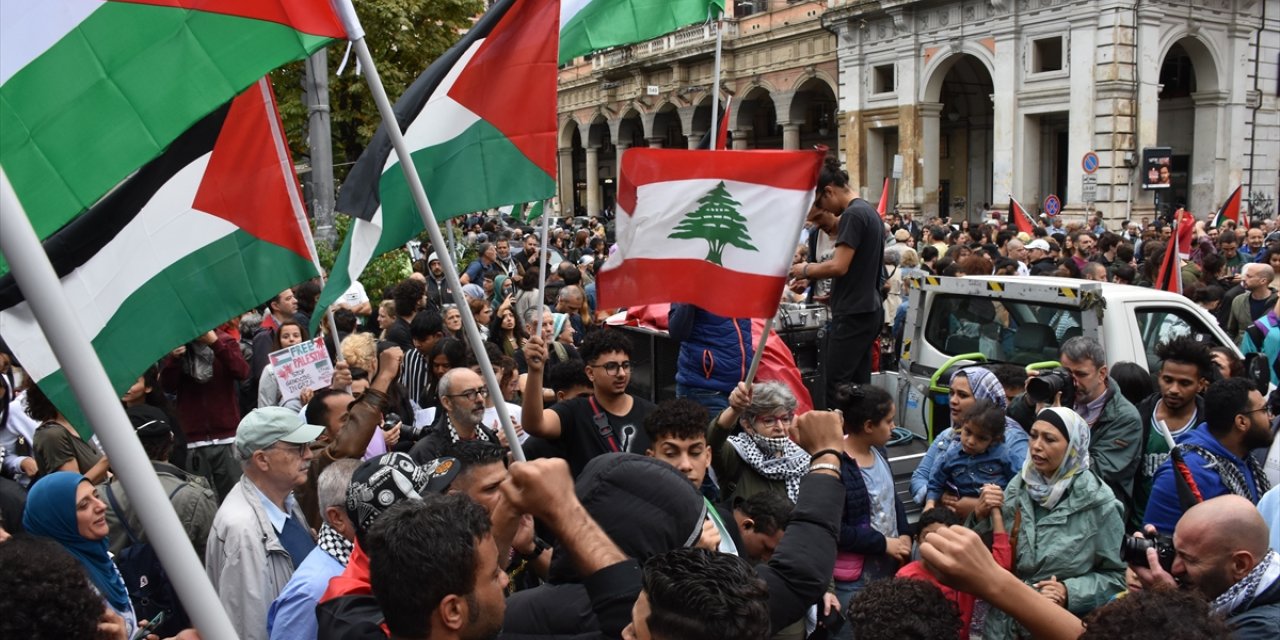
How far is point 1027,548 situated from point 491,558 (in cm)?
242

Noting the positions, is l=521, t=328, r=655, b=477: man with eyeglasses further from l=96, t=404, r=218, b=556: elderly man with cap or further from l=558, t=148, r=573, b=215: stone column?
l=558, t=148, r=573, b=215: stone column

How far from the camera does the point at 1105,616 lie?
8.23 feet

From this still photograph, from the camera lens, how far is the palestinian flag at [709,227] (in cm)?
486

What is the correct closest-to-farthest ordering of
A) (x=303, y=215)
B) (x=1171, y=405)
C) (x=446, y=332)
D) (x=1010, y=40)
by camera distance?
(x=303, y=215)
(x=1171, y=405)
(x=446, y=332)
(x=1010, y=40)

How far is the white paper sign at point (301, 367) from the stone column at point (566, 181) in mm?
46983

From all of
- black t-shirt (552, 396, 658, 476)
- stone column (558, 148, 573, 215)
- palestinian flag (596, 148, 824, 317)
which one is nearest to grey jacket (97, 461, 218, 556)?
black t-shirt (552, 396, 658, 476)

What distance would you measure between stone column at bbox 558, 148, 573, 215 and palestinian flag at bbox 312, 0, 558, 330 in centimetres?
4766

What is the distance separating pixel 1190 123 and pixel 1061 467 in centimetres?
3025

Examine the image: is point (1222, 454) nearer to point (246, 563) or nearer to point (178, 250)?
point (246, 563)

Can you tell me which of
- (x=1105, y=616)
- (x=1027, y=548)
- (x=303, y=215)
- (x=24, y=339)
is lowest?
(x=1027, y=548)

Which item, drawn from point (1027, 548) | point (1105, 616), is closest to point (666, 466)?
point (1105, 616)

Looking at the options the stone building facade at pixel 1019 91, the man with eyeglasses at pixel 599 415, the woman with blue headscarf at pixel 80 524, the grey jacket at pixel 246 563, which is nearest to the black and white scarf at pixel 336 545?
the grey jacket at pixel 246 563

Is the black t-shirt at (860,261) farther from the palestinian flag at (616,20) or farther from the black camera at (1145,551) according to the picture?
the black camera at (1145,551)

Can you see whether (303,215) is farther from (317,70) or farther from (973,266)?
(317,70)
